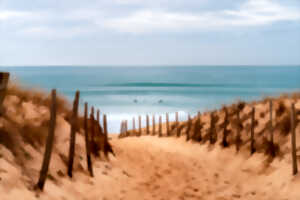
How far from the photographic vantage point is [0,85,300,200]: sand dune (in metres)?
8.48

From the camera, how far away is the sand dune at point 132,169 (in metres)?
8.48

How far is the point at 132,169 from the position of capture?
13.0 m

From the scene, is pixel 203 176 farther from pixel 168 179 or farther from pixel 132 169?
pixel 132 169

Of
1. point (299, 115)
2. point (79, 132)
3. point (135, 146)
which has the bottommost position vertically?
point (135, 146)

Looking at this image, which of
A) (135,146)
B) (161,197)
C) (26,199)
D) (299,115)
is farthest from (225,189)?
(135,146)

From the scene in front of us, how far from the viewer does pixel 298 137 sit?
12.0m

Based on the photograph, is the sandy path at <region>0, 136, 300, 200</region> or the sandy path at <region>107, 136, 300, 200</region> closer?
the sandy path at <region>0, 136, 300, 200</region>

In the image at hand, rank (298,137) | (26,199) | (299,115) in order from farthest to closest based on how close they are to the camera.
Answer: (299,115) < (298,137) < (26,199)

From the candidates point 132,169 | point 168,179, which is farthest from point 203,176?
point 132,169

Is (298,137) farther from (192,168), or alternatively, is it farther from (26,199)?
(26,199)

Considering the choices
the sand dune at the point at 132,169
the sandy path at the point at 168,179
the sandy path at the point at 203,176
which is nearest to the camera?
the sand dune at the point at 132,169

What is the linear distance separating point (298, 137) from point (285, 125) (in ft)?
3.66

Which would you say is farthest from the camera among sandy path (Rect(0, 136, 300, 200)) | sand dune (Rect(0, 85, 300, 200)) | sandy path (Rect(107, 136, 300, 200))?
sandy path (Rect(107, 136, 300, 200))

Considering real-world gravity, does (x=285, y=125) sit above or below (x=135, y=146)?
above
